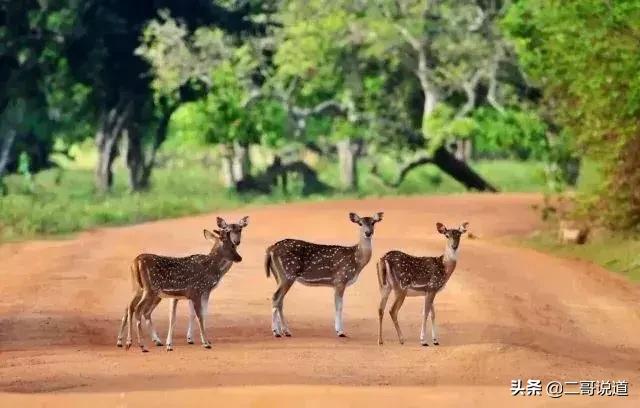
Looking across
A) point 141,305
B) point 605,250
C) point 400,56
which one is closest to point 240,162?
point 400,56

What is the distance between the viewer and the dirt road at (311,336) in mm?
11672

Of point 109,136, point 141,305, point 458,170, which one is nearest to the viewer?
Answer: point 141,305

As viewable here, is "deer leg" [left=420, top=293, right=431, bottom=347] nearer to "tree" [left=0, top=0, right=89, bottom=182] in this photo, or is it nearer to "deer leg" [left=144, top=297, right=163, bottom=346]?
"deer leg" [left=144, top=297, right=163, bottom=346]

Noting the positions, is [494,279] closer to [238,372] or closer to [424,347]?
[424,347]

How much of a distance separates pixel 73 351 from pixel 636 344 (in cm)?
553

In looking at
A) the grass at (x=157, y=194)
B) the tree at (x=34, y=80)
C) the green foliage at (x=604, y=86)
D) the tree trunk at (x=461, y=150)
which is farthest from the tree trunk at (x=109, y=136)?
the green foliage at (x=604, y=86)

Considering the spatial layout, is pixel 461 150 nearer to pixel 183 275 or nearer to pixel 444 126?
pixel 444 126

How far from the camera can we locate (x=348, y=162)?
48.0 metres

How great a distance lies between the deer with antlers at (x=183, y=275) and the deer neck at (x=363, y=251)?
1101 millimetres

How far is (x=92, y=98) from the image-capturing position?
148 feet

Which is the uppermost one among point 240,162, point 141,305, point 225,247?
point 225,247

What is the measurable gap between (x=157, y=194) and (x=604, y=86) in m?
19.7

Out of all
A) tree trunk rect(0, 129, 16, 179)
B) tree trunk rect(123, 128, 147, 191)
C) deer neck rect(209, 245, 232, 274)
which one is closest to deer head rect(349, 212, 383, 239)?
deer neck rect(209, 245, 232, 274)

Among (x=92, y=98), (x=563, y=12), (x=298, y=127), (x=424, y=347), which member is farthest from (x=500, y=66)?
(x=424, y=347)
